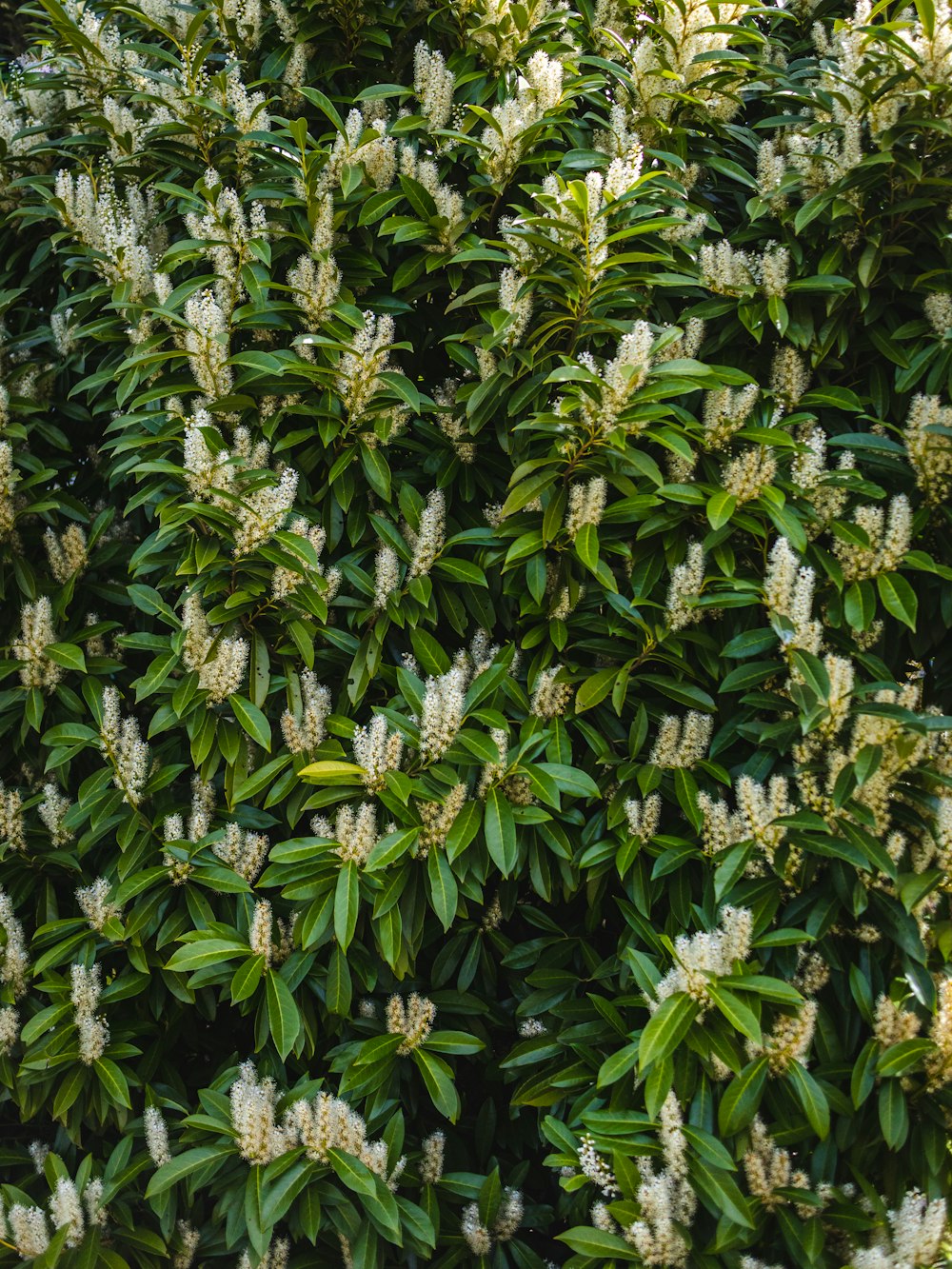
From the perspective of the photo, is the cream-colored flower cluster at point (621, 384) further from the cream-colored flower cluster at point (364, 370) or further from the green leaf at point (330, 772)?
the green leaf at point (330, 772)

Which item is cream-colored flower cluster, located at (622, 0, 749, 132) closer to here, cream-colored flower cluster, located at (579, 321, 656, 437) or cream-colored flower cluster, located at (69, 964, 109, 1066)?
cream-colored flower cluster, located at (579, 321, 656, 437)

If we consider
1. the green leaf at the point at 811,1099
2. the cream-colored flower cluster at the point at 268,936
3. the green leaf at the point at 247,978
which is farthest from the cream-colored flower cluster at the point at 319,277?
the green leaf at the point at 811,1099

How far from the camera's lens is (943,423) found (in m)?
2.56

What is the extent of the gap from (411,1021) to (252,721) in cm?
77

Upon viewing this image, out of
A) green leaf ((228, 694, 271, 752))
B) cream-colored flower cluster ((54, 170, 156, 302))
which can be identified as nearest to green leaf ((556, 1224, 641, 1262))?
green leaf ((228, 694, 271, 752))

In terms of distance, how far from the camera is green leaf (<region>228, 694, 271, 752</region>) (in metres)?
2.56

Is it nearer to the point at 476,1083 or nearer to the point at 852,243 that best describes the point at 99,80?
the point at 852,243

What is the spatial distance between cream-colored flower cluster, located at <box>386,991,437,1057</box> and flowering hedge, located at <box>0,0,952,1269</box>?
0.05 feet

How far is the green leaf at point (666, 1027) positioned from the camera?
2.16 meters

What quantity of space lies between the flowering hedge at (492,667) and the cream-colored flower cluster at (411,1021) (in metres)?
0.02

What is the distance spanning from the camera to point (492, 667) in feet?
8.49

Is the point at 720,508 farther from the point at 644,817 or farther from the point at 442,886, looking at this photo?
the point at 442,886

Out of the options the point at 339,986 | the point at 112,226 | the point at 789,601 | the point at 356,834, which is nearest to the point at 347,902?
the point at 356,834

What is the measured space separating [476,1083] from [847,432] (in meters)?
1.94
